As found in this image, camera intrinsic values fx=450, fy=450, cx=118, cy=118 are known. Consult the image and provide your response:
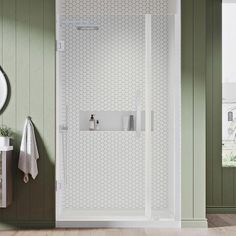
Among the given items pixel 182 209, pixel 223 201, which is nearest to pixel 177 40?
pixel 182 209

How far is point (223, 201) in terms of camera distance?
5.41m

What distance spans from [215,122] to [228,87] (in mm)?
456

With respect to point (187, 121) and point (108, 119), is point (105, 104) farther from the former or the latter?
point (187, 121)

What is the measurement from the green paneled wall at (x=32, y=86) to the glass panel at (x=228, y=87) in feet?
7.02

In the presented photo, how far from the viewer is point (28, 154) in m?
4.41

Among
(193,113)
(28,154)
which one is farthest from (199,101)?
(28,154)

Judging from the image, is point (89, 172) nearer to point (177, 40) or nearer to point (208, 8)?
point (177, 40)

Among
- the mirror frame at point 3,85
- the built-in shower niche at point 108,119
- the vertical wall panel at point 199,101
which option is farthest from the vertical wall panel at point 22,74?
the vertical wall panel at point 199,101

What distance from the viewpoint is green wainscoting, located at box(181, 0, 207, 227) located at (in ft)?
14.9

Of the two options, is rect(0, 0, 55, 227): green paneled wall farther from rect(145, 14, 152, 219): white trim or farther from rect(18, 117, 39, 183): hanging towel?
rect(145, 14, 152, 219): white trim

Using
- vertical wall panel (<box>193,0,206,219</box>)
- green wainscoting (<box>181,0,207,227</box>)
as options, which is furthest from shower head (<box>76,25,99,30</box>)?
vertical wall panel (<box>193,0,206,219</box>)

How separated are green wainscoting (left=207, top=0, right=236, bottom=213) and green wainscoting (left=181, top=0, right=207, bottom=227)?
879mm

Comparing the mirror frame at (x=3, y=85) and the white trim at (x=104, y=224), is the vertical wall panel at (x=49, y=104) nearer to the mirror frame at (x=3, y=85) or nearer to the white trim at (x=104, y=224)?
the white trim at (x=104, y=224)

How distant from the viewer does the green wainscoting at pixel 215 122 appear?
540 centimetres
